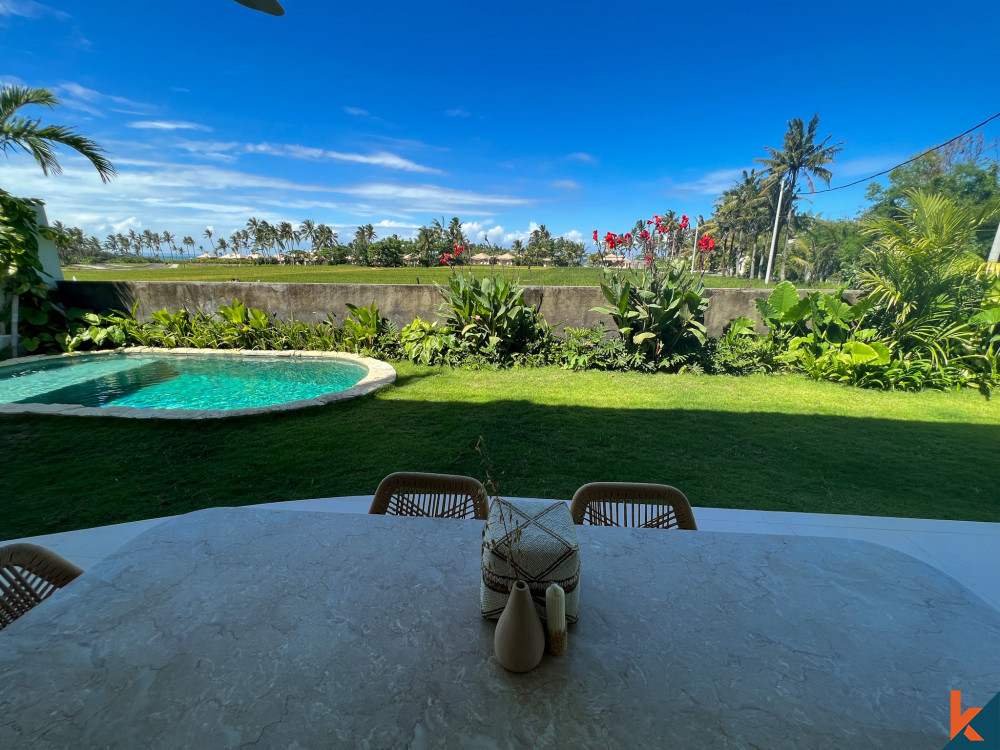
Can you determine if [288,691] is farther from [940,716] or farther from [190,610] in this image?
[940,716]

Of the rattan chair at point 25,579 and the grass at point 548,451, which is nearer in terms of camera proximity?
the rattan chair at point 25,579

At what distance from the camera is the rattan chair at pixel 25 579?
0.98m

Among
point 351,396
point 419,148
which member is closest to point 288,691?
point 351,396

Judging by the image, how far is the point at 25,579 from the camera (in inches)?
40.6

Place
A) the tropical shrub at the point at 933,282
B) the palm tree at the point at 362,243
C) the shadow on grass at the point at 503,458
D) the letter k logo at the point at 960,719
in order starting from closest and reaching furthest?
the letter k logo at the point at 960,719 < the shadow on grass at the point at 503,458 < the tropical shrub at the point at 933,282 < the palm tree at the point at 362,243

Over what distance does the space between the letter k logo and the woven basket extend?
0.54 meters

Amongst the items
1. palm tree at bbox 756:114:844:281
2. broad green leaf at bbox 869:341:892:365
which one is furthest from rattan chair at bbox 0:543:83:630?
palm tree at bbox 756:114:844:281

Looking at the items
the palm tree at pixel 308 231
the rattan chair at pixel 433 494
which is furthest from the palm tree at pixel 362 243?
the rattan chair at pixel 433 494

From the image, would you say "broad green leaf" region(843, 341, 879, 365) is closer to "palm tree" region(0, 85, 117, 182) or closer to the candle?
the candle

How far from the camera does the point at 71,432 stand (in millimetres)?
3238

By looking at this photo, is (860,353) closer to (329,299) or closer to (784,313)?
(784,313)

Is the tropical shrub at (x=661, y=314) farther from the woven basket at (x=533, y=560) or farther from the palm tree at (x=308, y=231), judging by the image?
the palm tree at (x=308, y=231)

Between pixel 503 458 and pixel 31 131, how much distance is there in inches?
317

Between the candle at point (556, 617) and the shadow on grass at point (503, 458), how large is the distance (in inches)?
65.9
